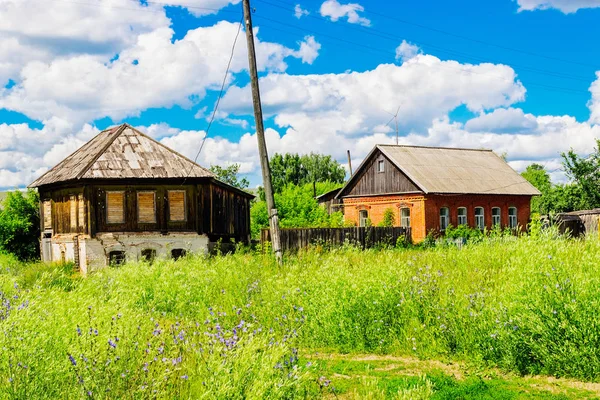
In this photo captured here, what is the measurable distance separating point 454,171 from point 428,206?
4.72 m

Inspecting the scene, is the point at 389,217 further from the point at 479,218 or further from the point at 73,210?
the point at 73,210

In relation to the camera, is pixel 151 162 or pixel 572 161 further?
pixel 572 161

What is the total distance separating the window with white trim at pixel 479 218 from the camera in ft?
118

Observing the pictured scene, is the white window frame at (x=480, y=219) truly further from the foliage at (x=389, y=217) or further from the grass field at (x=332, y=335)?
the grass field at (x=332, y=335)

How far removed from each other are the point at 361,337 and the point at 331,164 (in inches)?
2707

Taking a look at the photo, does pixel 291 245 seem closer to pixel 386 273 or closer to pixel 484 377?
pixel 386 273

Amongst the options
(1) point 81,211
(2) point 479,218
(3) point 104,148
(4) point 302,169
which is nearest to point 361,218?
(2) point 479,218

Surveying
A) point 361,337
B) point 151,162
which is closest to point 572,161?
point 151,162

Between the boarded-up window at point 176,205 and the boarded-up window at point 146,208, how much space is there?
0.68 metres

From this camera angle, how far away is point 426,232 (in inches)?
1297

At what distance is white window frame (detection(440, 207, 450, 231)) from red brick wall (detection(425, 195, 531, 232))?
0.62 feet

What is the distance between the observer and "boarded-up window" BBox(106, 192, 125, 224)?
2394cm

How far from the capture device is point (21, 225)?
Result: 2925 centimetres

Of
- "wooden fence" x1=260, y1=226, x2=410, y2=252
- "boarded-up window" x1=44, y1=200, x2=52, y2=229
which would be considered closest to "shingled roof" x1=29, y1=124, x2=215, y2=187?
"boarded-up window" x1=44, y1=200, x2=52, y2=229
